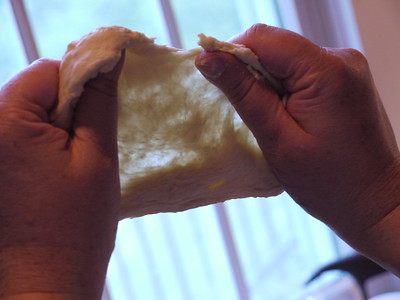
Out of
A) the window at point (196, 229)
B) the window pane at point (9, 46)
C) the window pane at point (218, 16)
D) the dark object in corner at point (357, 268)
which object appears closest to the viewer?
the window pane at point (9, 46)

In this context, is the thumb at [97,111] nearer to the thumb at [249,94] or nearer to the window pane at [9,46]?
the thumb at [249,94]

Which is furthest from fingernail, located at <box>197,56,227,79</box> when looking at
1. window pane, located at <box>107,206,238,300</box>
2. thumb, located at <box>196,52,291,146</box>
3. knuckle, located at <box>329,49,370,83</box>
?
window pane, located at <box>107,206,238,300</box>

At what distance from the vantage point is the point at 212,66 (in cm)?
54

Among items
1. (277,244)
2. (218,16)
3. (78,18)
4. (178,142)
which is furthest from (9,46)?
(277,244)

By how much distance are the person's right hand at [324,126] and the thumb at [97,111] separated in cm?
10

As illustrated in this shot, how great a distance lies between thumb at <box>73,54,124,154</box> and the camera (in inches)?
20.0

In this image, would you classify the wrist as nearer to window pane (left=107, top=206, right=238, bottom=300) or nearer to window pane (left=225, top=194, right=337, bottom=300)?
window pane (left=107, top=206, right=238, bottom=300)

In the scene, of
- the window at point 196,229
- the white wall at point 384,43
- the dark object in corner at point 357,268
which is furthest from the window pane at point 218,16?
the dark object in corner at point 357,268

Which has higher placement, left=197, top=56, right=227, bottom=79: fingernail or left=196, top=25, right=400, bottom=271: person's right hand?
left=197, top=56, right=227, bottom=79: fingernail

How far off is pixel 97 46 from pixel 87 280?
22 cm

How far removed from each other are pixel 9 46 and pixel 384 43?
120 centimetres

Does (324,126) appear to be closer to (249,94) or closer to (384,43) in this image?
(249,94)

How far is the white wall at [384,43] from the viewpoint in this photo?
1744 mm

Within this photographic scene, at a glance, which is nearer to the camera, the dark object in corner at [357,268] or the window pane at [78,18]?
the window pane at [78,18]
